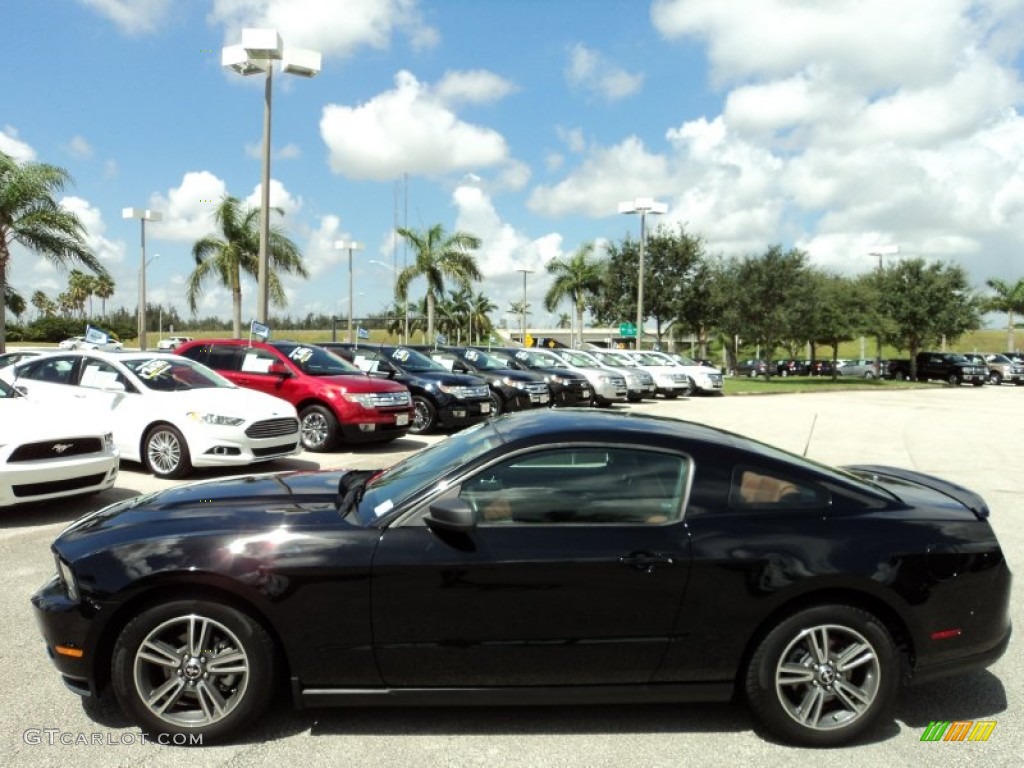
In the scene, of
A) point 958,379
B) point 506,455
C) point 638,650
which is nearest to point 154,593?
point 506,455

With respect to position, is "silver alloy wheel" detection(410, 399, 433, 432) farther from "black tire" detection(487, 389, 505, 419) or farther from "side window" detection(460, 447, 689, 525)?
"side window" detection(460, 447, 689, 525)

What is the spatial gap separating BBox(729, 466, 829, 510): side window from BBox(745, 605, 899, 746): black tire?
0.44 meters

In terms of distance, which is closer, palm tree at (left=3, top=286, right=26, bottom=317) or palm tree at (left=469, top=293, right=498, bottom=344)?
palm tree at (left=3, top=286, right=26, bottom=317)

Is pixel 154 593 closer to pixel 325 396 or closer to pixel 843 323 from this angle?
pixel 325 396

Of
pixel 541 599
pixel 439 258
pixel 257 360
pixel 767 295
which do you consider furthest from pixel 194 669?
pixel 767 295

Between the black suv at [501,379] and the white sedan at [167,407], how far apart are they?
20.7 feet

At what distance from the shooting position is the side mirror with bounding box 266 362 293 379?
1230cm

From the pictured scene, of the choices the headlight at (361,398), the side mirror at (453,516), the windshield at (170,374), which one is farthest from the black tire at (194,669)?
the headlight at (361,398)

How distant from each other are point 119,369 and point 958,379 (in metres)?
44.3

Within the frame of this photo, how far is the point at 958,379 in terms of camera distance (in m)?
43.6

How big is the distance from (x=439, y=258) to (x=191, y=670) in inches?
1301

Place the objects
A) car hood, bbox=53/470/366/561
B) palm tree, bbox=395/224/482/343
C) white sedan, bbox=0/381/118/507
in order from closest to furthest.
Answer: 1. car hood, bbox=53/470/366/561
2. white sedan, bbox=0/381/118/507
3. palm tree, bbox=395/224/482/343

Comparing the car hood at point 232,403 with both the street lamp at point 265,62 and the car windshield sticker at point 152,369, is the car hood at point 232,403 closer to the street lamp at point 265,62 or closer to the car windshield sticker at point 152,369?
the car windshield sticker at point 152,369

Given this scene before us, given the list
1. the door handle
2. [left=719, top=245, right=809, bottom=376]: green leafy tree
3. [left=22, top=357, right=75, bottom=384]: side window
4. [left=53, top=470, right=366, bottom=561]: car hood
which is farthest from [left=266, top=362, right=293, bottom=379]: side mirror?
[left=719, top=245, right=809, bottom=376]: green leafy tree
